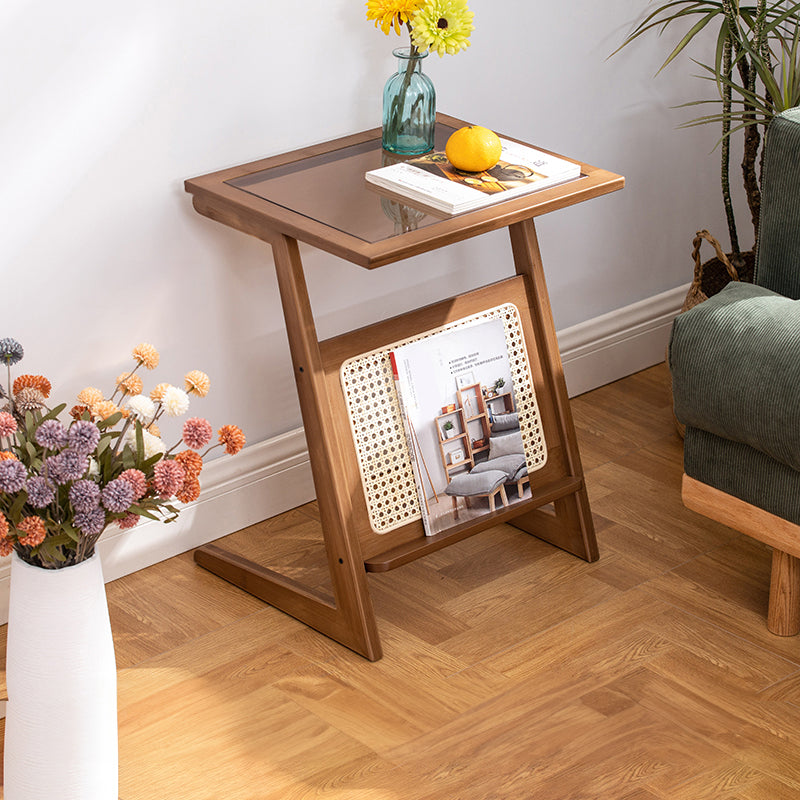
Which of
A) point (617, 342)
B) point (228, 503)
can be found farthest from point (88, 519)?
point (617, 342)

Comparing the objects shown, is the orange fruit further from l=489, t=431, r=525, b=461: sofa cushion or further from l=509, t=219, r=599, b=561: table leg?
l=489, t=431, r=525, b=461: sofa cushion

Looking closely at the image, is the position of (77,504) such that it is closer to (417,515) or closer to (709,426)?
(417,515)

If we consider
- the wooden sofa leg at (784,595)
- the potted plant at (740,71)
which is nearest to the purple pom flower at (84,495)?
the wooden sofa leg at (784,595)

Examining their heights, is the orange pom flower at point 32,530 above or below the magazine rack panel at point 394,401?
above

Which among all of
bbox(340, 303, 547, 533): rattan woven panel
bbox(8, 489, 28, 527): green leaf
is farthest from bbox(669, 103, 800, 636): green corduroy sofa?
bbox(8, 489, 28, 527): green leaf

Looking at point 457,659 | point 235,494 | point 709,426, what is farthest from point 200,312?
point 709,426

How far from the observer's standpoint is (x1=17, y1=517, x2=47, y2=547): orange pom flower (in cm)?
133

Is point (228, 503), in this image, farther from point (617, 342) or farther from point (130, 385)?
point (617, 342)

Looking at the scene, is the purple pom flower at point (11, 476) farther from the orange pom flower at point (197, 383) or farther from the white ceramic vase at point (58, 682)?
the orange pom flower at point (197, 383)

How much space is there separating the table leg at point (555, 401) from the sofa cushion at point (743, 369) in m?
0.28

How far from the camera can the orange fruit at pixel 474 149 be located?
1854 millimetres

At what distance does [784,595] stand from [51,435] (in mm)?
1171

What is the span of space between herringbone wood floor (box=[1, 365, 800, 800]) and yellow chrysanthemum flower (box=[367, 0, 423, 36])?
0.93 meters

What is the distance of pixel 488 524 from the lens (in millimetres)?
2023
